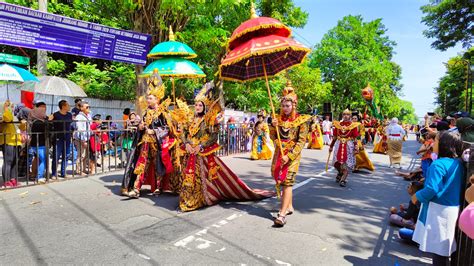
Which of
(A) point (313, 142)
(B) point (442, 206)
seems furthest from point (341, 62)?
(B) point (442, 206)

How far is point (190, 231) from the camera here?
Result: 14.8 ft

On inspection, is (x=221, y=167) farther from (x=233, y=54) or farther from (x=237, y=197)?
(x=233, y=54)

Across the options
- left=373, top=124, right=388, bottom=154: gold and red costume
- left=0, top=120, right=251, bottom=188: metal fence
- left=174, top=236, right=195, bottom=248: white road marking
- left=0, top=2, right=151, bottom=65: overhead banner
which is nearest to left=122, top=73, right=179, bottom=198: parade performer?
left=0, top=120, right=251, bottom=188: metal fence

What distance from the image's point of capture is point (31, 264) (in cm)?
351

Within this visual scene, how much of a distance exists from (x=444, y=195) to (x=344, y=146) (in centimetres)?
529

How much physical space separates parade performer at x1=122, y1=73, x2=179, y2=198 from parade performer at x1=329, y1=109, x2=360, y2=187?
12.8ft

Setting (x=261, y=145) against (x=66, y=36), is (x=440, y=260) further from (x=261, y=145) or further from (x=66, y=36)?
(x=66, y=36)

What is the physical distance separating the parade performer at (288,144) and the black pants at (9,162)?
5.55 metres

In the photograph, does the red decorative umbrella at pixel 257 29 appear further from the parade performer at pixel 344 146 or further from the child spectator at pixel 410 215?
the parade performer at pixel 344 146

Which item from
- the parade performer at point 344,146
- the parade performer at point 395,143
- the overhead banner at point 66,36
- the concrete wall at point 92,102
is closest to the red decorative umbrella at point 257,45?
the parade performer at point 344,146

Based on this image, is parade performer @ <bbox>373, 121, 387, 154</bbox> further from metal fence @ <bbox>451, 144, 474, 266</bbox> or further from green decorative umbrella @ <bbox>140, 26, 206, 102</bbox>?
metal fence @ <bbox>451, 144, 474, 266</bbox>

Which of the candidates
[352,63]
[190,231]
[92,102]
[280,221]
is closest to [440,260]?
[280,221]

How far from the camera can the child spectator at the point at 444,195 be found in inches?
120

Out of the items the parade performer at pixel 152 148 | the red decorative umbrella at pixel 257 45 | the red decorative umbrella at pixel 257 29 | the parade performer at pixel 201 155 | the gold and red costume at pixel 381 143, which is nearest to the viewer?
the red decorative umbrella at pixel 257 45
